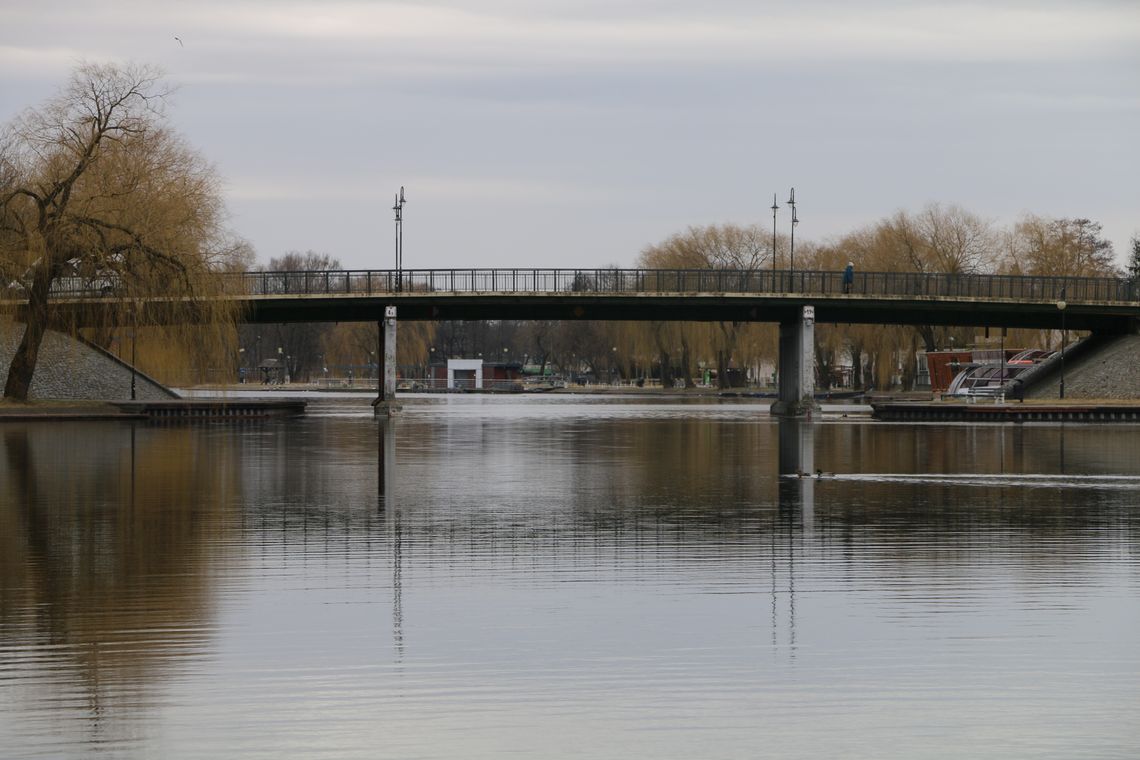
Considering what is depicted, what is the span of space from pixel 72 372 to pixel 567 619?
5824 centimetres

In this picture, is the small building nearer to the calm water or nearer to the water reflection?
the water reflection

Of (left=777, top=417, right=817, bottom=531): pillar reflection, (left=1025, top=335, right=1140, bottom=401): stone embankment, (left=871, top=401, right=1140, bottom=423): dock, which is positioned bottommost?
(left=777, top=417, right=817, bottom=531): pillar reflection

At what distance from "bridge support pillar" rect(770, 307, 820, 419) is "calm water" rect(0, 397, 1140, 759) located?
45.3 meters

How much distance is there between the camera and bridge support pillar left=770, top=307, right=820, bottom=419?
74188 millimetres

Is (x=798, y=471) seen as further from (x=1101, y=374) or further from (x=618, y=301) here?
(x=1101, y=374)

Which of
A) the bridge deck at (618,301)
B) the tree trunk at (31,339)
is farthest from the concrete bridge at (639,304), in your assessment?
the tree trunk at (31,339)

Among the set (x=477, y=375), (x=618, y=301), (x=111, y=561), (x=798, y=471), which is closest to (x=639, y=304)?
(x=618, y=301)

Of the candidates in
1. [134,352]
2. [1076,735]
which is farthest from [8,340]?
[1076,735]

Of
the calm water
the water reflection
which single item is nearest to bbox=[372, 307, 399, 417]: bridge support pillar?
the water reflection

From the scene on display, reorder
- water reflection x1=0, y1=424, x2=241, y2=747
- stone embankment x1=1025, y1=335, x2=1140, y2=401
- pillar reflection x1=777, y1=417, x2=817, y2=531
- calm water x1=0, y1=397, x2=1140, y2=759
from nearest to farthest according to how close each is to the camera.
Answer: calm water x1=0, y1=397, x2=1140, y2=759 < water reflection x1=0, y1=424, x2=241, y2=747 < pillar reflection x1=777, y1=417, x2=817, y2=531 < stone embankment x1=1025, y1=335, x2=1140, y2=401

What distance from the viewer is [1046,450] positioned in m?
42.5

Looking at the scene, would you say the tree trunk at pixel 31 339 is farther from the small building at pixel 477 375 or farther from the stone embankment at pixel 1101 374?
the small building at pixel 477 375

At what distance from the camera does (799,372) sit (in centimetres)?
7588

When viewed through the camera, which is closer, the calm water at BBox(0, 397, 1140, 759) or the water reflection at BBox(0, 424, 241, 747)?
the calm water at BBox(0, 397, 1140, 759)
